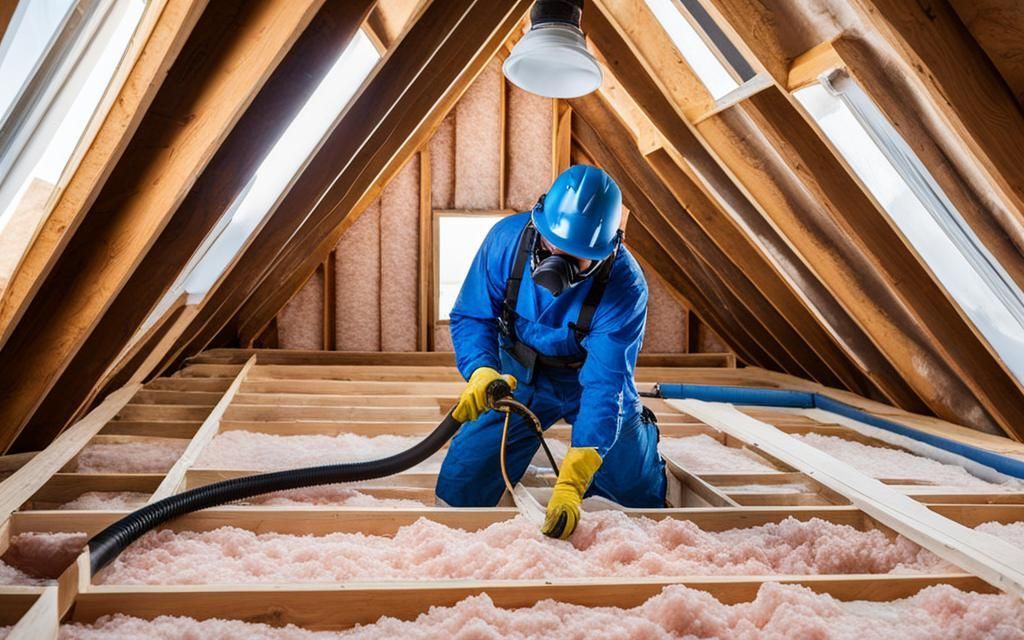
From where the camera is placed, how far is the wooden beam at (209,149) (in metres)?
1.81

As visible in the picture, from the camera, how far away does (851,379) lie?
15.3 ft

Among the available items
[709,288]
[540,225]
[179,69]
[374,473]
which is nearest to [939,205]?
[540,225]

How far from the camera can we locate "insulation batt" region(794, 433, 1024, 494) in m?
2.79

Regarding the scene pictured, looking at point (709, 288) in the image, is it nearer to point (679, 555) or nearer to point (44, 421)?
point (679, 555)

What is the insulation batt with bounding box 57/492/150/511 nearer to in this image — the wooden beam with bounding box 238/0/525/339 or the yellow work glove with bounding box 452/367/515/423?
the yellow work glove with bounding box 452/367/515/423

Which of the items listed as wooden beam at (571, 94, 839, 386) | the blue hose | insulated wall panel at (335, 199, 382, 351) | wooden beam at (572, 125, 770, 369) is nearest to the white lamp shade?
the blue hose

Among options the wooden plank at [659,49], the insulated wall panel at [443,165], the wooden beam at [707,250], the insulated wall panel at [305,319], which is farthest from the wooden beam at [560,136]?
the wooden plank at [659,49]

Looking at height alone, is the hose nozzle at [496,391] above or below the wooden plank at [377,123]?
below

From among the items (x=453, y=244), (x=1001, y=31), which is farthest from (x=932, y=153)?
(x=453, y=244)

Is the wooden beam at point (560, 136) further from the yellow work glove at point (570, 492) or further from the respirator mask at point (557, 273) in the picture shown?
the yellow work glove at point (570, 492)

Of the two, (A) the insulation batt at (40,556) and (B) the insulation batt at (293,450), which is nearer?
(A) the insulation batt at (40,556)

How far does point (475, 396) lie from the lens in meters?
2.24

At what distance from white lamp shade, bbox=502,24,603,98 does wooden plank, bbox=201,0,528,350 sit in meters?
0.42

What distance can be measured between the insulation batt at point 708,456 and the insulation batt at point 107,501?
1863 mm
